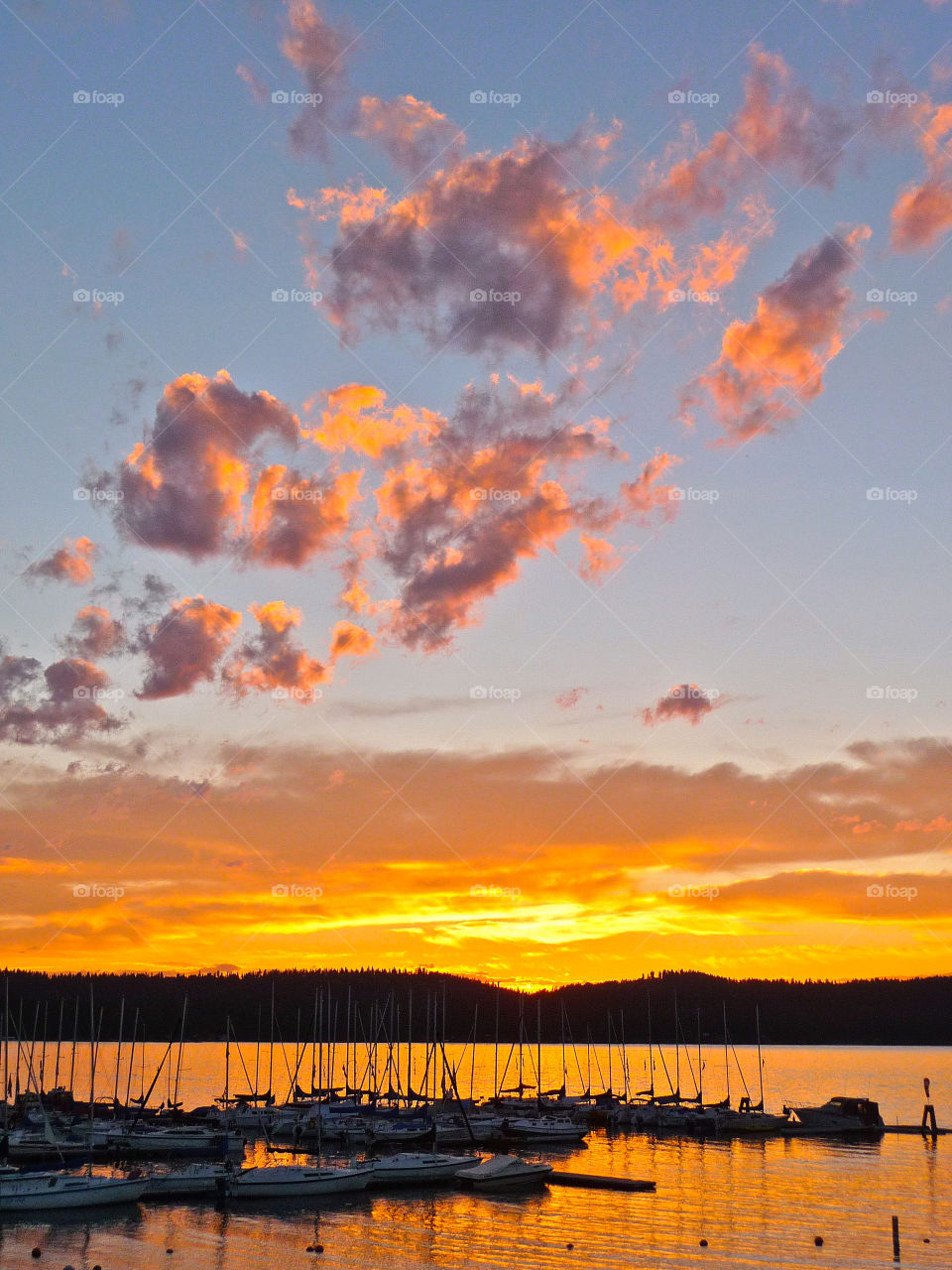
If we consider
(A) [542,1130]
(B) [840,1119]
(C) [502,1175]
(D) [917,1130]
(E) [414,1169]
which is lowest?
(D) [917,1130]

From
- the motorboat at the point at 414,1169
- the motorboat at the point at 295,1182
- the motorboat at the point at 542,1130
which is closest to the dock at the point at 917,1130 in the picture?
the motorboat at the point at 542,1130

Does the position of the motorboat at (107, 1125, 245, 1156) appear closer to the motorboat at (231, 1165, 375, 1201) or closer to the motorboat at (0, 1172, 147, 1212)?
the motorboat at (231, 1165, 375, 1201)

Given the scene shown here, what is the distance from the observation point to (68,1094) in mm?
130125

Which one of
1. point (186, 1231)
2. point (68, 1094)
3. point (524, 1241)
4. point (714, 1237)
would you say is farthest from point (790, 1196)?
point (68, 1094)

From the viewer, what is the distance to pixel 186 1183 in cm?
8044

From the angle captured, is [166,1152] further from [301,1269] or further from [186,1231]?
[301,1269]

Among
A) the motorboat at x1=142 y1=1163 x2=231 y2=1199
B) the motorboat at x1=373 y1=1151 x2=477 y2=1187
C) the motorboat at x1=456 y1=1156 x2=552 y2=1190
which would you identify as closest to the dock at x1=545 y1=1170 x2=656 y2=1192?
the motorboat at x1=456 y1=1156 x2=552 y2=1190

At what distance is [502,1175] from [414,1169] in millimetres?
6615

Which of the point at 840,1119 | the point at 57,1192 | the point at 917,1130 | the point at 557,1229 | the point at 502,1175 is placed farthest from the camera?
the point at 840,1119

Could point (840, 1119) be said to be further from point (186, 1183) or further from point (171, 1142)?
point (186, 1183)

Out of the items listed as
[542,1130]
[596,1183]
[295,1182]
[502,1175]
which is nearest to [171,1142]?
[295,1182]

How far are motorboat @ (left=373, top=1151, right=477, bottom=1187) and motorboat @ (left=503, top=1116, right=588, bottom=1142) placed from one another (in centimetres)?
2883

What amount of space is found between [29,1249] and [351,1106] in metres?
67.8

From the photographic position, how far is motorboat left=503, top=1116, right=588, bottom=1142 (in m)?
117
